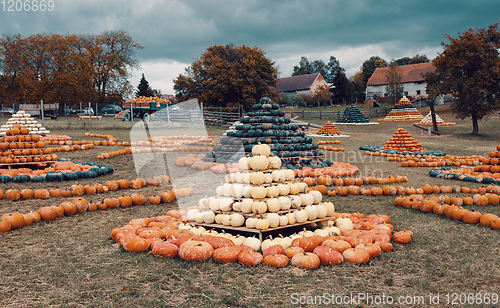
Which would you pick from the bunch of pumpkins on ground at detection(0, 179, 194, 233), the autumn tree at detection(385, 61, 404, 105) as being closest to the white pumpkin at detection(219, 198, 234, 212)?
the bunch of pumpkins on ground at detection(0, 179, 194, 233)

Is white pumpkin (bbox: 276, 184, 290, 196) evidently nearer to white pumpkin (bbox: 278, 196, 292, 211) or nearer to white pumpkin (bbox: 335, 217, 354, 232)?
white pumpkin (bbox: 278, 196, 292, 211)

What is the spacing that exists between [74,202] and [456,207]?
7196mm

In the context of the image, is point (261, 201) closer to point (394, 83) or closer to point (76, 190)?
point (76, 190)

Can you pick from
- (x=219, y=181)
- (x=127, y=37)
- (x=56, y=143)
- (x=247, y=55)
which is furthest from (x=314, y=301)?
(x=127, y=37)

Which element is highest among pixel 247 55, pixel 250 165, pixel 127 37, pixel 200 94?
pixel 127 37

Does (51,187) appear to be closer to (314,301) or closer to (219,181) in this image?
(219,181)

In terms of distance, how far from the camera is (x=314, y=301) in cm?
388

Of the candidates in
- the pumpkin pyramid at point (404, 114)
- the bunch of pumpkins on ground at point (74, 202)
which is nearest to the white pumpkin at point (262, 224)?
the bunch of pumpkins on ground at point (74, 202)

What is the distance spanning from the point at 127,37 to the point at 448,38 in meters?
35.6

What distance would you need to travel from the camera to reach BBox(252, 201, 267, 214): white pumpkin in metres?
5.54

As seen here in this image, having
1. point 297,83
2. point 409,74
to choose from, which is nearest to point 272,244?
point 409,74

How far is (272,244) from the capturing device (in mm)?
5180

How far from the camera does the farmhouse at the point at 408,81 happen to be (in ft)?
224

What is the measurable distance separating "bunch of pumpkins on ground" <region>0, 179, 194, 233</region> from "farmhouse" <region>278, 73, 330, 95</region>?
224ft
